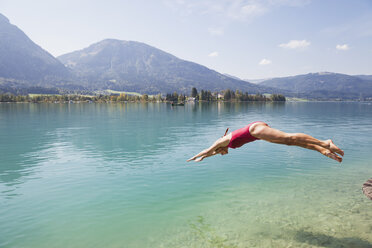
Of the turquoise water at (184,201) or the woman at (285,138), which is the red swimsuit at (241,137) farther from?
the turquoise water at (184,201)

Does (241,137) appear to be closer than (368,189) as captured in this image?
No

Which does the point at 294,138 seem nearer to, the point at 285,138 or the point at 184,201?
the point at 285,138

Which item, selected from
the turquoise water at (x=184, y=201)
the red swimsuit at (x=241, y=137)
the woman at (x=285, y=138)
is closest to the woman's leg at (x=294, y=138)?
the woman at (x=285, y=138)

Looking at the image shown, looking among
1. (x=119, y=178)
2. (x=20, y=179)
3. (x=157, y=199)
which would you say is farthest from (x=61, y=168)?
(x=157, y=199)

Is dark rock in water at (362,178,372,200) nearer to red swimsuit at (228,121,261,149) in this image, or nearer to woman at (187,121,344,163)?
woman at (187,121,344,163)

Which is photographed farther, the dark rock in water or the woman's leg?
the dark rock in water

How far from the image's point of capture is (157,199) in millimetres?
13094

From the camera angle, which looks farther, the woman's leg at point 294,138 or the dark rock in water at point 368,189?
the dark rock in water at point 368,189

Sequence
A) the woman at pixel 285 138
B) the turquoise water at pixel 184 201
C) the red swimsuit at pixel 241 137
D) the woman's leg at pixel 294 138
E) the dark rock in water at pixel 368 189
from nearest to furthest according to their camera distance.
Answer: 1. the woman at pixel 285 138
2. the woman's leg at pixel 294 138
3. the dark rock in water at pixel 368 189
4. the red swimsuit at pixel 241 137
5. the turquoise water at pixel 184 201

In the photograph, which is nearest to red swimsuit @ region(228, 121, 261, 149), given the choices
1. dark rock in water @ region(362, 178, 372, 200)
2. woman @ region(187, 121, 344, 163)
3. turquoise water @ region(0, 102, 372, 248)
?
woman @ region(187, 121, 344, 163)

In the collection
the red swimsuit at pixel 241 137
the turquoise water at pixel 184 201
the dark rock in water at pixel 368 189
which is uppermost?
the red swimsuit at pixel 241 137

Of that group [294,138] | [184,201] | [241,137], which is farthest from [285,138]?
[184,201]

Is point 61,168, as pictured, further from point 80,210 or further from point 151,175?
point 80,210

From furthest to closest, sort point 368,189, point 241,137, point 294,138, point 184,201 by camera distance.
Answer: point 184,201 < point 241,137 < point 368,189 < point 294,138
